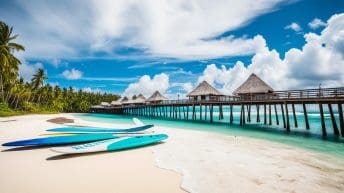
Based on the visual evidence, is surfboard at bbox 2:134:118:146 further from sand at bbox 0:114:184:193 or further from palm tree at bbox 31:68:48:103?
palm tree at bbox 31:68:48:103

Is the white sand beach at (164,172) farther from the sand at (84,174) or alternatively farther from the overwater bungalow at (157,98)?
the overwater bungalow at (157,98)

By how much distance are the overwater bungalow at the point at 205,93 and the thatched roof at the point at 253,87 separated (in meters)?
4.01

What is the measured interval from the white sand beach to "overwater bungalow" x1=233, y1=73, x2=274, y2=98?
48.8 ft

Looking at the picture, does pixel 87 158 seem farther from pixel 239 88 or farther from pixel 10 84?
pixel 10 84

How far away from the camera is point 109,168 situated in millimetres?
5512

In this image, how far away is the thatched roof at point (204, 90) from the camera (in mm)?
27562

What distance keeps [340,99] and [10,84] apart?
4018 cm

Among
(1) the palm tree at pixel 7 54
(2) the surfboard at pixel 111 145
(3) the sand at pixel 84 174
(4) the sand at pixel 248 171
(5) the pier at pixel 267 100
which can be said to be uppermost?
(1) the palm tree at pixel 7 54

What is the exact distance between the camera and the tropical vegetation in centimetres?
2438

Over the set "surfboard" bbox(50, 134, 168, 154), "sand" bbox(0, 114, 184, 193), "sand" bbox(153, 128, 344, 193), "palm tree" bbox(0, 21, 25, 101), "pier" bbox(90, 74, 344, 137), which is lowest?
"sand" bbox(153, 128, 344, 193)

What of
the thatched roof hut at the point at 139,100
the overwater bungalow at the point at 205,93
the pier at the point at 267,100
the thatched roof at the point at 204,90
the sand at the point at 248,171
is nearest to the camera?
the sand at the point at 248,171

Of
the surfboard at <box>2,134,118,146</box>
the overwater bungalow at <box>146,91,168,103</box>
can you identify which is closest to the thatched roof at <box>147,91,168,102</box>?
the overwater bungalow at <box>146,91,168,103</box>

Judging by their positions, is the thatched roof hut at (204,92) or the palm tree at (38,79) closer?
the thatched roof hut at (204,92)

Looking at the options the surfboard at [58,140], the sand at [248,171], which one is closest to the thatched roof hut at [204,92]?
the surfboard at [58,140]
